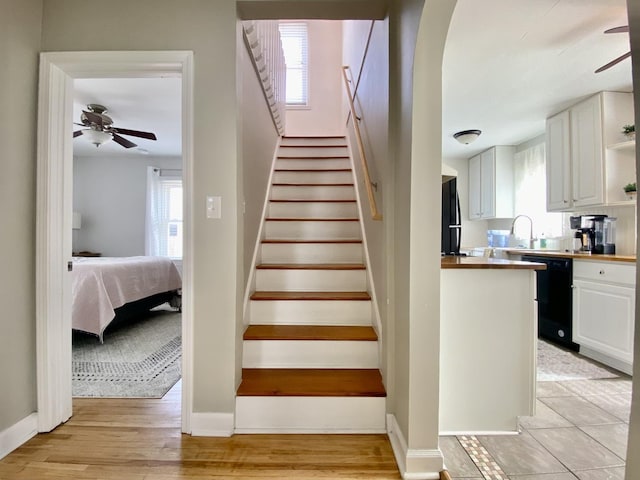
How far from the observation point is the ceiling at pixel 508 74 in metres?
2.02

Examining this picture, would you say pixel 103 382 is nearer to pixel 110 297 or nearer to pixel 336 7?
pixel 110 297

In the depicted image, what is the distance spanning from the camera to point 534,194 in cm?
443

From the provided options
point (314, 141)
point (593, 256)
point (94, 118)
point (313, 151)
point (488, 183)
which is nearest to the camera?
point (593, 256)

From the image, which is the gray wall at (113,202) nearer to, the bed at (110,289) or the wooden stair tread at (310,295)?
the bed at (110,289)

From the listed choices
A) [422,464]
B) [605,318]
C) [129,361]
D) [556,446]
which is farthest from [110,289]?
[605,318]

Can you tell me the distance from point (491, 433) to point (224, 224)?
5.94ft

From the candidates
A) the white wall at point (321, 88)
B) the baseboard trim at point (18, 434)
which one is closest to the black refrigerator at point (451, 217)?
the baseboard trim at point (18, 434)

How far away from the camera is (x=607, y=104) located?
297cm

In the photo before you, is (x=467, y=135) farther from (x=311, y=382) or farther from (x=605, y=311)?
(x=311, y=382)

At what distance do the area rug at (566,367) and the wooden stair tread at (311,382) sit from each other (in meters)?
1.54

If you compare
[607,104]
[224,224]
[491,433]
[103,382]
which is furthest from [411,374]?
[607,104]

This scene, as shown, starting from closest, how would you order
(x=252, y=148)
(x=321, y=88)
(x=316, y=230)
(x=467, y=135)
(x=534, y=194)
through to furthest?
(x=252, y=148) < (x=316, y=230) < (x=467, y=135) < (x=534, y=194) < (x=321, y=88)

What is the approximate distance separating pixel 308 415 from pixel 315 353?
36 centimetres

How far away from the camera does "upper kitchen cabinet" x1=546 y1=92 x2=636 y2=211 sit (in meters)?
2.96
